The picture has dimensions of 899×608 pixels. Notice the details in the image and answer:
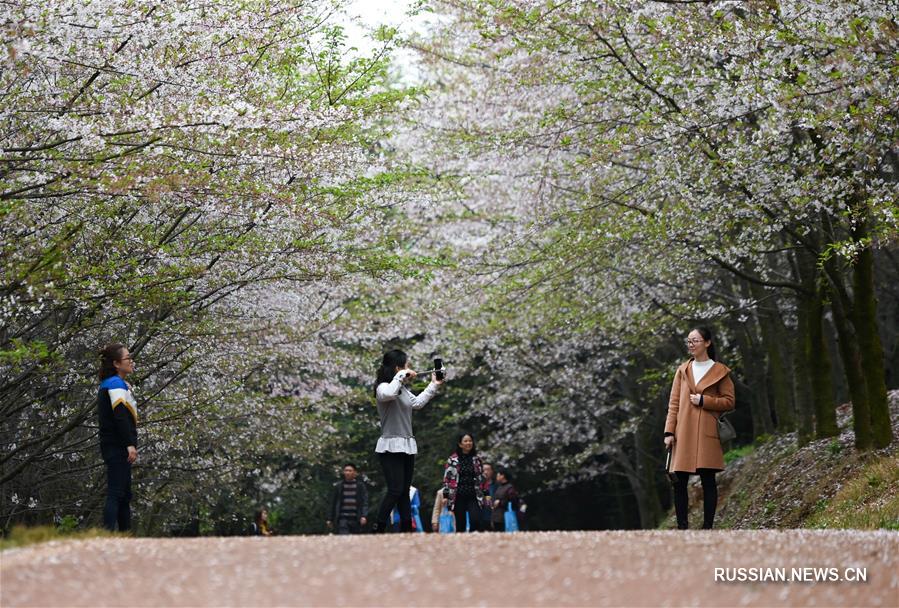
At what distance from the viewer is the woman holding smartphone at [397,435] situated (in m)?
9.95

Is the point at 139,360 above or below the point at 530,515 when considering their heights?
above

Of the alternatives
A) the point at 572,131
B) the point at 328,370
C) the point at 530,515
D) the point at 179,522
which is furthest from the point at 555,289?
the point at 530,515

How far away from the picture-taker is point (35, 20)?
936 centimetres

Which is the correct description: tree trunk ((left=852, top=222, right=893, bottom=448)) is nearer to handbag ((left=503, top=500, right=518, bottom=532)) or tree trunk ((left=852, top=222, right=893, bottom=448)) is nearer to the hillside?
the hillside

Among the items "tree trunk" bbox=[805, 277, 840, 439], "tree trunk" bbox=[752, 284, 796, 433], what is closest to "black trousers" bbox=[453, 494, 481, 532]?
"tree trunk" bbox=[805, 277, 840, 439]

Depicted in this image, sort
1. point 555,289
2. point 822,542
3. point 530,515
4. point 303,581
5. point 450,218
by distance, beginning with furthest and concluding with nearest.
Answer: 1. point 530,515
2. point 450,218
3. point 555,289
4. point 822,542
5. point 303,581

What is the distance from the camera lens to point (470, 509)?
12.3m

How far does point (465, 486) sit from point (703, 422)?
9.78 ft

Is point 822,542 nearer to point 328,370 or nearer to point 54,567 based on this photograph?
point 54,567

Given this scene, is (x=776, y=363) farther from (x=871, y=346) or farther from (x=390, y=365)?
(x=390, y=365)

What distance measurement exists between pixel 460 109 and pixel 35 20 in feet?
49.0

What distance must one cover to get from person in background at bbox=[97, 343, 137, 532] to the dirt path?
5.29 feet

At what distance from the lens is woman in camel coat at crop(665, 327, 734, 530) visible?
1024cm

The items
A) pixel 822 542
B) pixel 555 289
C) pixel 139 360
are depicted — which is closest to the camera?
pixel 822 542
